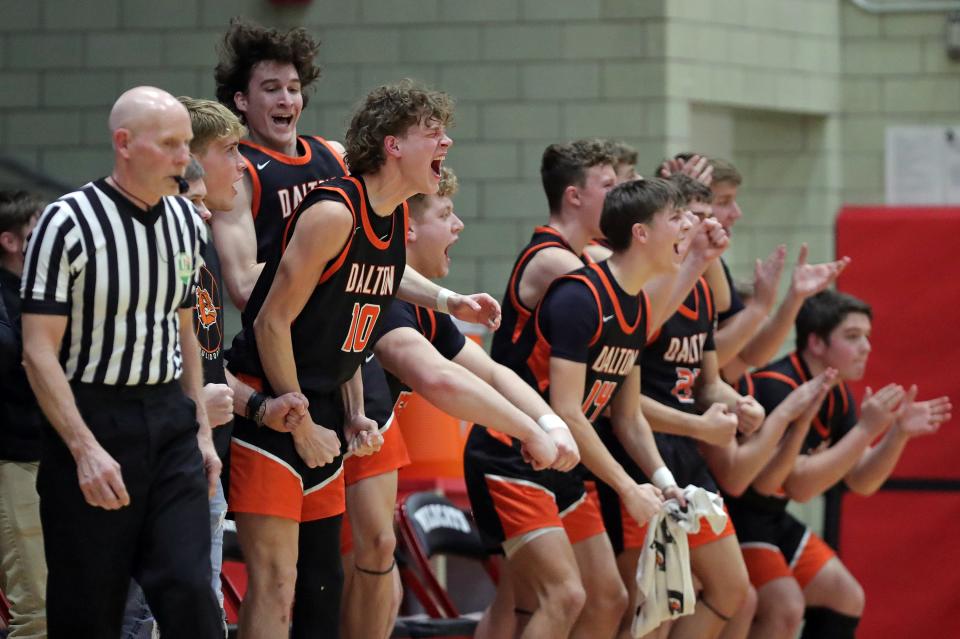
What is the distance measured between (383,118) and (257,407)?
907 mm

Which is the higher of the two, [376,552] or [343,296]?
[343,296]

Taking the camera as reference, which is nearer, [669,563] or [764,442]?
[669,563]

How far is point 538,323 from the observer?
17.5 ft

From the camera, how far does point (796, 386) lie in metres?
6.78

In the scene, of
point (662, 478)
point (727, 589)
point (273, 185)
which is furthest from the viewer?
point (727, 589)

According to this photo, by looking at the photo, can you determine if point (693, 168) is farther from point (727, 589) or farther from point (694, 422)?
point (727, 589)

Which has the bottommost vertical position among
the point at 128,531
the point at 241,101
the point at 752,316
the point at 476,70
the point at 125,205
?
the point at 128,531

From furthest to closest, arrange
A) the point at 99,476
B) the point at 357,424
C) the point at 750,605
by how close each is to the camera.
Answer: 1. the point at 750,605
2. the point at 357,424
3. the point at 99,476

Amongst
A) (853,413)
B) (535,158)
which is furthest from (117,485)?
(535,158)

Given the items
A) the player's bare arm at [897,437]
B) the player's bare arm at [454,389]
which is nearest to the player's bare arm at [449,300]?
the player's bare arm at [454,389]

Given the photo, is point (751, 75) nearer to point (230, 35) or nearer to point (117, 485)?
point (230, 35)

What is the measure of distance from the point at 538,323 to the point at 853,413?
2296mm

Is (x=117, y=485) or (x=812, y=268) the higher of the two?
(x=812, y=268)

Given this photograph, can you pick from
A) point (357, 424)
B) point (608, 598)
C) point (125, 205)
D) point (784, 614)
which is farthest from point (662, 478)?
point (125, 205)
